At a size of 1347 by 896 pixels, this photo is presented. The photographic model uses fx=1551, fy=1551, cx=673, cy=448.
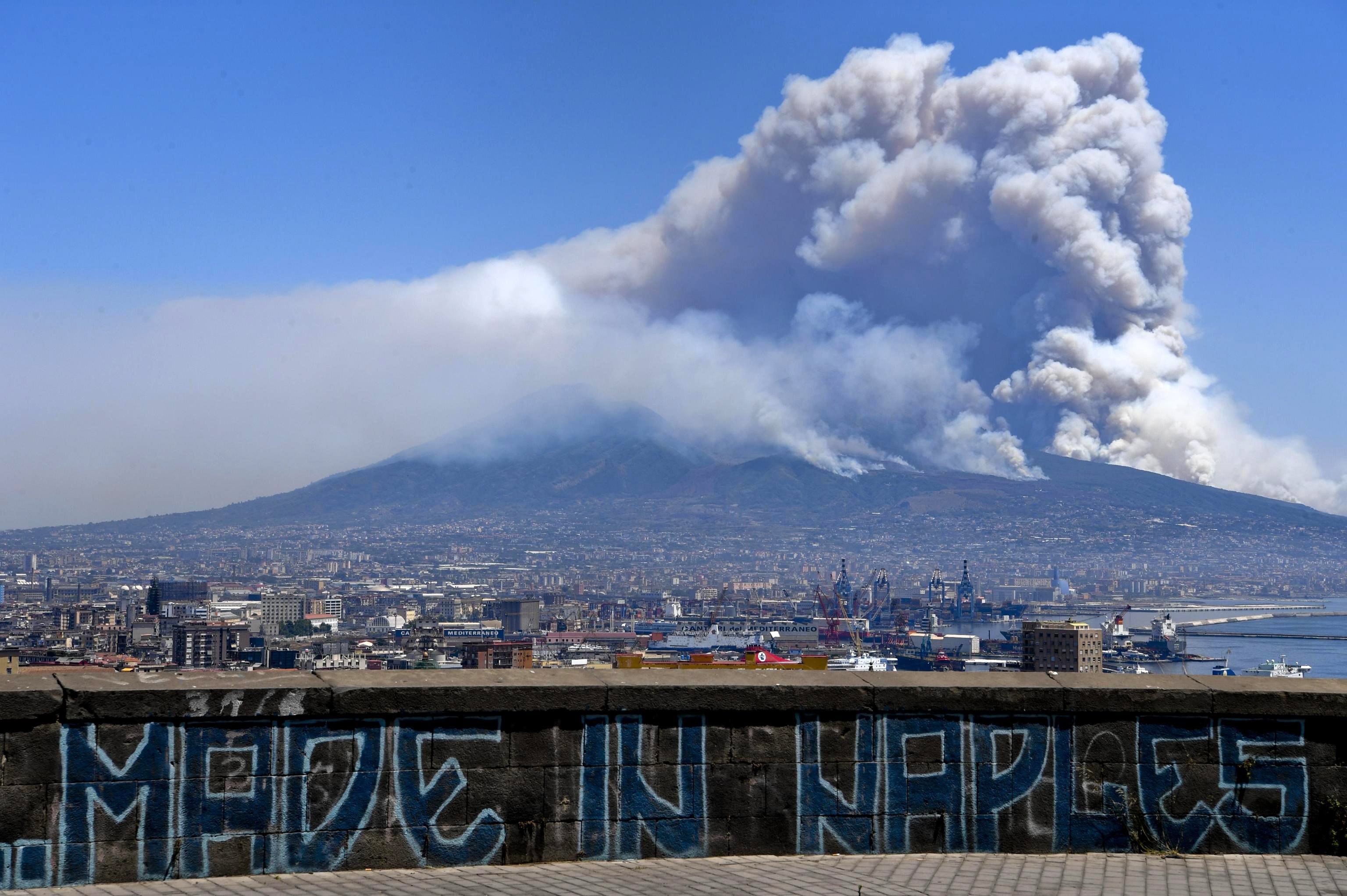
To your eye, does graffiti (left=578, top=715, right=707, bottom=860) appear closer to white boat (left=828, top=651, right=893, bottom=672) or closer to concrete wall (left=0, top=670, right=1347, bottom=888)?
A: concrete wall (left=0, top=670, right=1347, bottom=888)

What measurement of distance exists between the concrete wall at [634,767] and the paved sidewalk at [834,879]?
85 mm

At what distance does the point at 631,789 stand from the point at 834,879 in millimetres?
922

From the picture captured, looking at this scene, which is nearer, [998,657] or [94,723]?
[94,723]

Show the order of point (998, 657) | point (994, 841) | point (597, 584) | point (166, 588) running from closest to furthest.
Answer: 1. point (994, 841)
2. point (998, 657)
3. point (166, 588)
4. point (597, 584)

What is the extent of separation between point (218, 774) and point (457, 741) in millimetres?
938

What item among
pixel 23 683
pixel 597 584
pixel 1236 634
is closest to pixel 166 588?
pixel 597 584

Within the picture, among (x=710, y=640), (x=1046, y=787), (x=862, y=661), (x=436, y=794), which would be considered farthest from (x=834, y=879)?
(x=710, y=640)

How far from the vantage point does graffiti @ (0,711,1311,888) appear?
5.97m

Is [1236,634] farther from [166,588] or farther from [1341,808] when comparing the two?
[1341,808]

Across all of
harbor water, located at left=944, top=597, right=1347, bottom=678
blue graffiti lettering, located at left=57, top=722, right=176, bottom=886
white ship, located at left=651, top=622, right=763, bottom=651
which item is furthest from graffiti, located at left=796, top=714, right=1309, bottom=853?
white ship, located at left=651, top=622, right=763, bottom=651

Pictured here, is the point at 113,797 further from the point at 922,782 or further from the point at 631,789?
the point at 922,782

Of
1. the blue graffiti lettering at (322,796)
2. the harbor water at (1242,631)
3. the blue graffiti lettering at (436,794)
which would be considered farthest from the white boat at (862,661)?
the blue graffiti lettering at (322,796)

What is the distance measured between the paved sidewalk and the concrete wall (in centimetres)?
9

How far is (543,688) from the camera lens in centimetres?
642
